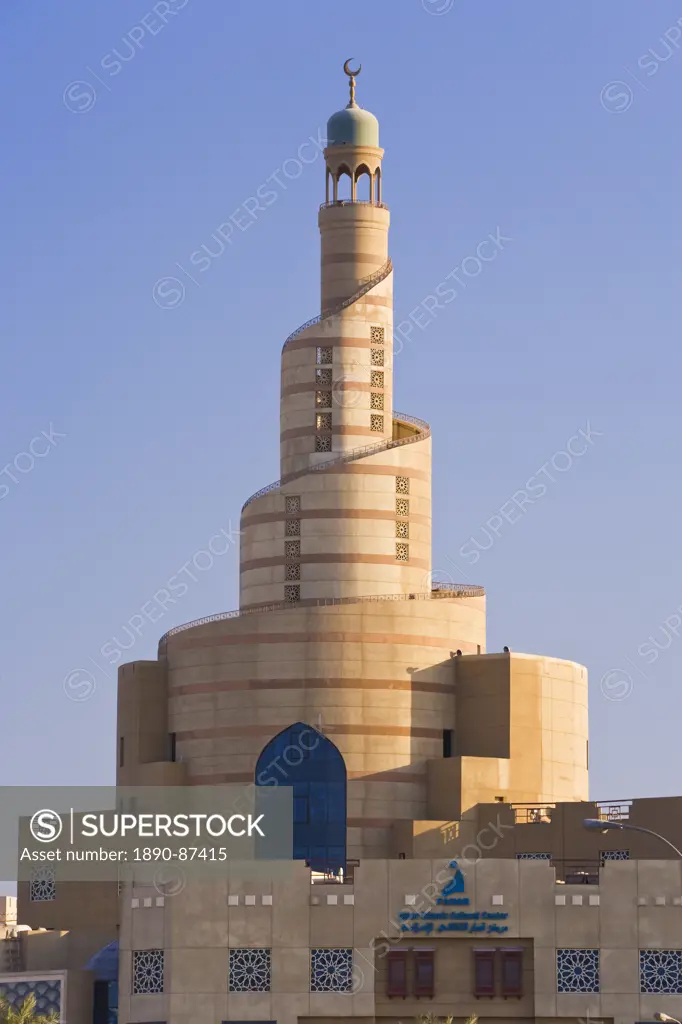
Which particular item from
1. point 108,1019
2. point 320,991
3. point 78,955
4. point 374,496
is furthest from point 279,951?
point 374,496

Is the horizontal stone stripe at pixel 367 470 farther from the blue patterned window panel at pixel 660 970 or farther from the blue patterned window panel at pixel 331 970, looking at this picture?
the blue patterned window panel at pixel 660 970

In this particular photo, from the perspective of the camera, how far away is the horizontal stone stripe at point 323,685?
309 ft

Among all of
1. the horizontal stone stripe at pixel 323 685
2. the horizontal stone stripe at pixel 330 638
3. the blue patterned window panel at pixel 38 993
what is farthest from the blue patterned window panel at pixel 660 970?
the horizontal stone stripe at pixel 330 638

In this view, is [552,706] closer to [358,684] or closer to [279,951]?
[358,684]

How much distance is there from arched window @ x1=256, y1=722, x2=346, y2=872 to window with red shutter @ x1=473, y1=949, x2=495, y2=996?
16675mm

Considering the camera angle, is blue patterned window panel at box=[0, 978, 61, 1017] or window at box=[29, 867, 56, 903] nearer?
blue patterned window panel at box=[0, 978, 61, 1017]

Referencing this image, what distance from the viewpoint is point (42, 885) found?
9669 cm

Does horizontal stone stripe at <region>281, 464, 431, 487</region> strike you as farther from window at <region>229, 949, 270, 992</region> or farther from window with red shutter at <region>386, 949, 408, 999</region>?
window at <region>229, 949, 270, 992</region>

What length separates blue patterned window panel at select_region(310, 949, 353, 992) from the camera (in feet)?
248

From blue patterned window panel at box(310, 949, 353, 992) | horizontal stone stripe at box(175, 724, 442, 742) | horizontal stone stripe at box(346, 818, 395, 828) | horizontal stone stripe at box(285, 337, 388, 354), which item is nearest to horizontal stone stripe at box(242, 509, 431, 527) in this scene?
horizontal stone stripe at box(285, 337, 388, 354)

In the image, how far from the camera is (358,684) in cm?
9419

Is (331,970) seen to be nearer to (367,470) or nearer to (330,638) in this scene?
(330,638)

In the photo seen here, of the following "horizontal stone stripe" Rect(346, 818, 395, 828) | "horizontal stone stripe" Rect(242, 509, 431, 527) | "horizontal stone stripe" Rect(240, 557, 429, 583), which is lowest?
"horizontal stone stripe" Rect(346, 818, 395, 828)

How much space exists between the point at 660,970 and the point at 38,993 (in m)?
20.2
